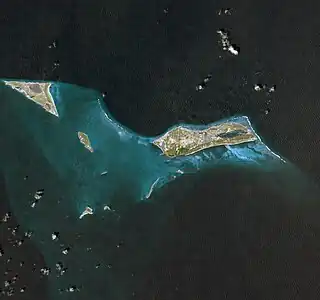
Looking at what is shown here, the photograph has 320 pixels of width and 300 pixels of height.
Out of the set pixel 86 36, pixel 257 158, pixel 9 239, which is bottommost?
pixel 9 239

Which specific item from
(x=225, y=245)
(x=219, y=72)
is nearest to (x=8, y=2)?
(x=219, y=72)

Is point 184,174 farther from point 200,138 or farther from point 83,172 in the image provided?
point 83,172

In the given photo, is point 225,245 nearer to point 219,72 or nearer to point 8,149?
point 219,72

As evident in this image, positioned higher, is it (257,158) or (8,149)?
(257,158)

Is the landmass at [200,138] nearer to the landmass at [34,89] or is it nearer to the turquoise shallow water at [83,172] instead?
the turquoise shallow water at [83,172]

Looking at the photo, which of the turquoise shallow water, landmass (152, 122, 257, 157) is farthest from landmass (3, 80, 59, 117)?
landmass (152, 122, 257, 157)

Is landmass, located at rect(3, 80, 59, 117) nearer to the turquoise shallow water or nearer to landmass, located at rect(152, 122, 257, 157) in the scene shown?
the turquoise shallow water

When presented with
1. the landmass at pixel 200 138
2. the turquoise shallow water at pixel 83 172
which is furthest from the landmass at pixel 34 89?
the landmass at pixel 200 138
